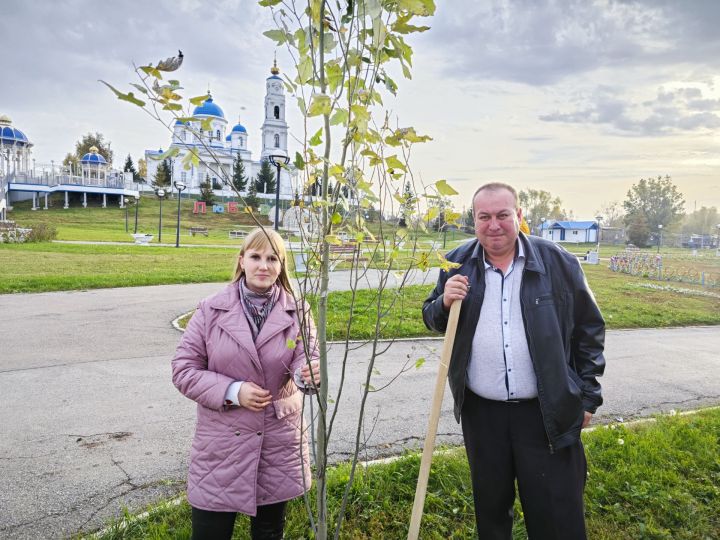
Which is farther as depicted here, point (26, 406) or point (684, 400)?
point (684, 400)

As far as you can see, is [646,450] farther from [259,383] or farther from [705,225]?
[705,225]

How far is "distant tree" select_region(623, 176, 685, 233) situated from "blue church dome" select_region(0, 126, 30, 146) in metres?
83.8

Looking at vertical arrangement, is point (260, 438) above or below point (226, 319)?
below

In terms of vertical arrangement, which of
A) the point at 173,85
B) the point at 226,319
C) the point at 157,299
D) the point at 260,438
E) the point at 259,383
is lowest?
the point at 157,299

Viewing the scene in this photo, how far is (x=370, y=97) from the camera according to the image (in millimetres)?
1597

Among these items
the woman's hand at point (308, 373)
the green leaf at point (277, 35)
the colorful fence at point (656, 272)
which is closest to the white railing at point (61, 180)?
the colorful fence at point (656, 272)

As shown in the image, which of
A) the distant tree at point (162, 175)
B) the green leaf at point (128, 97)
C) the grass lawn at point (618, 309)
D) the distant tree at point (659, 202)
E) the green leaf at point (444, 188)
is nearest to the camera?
the green leaf at point (128, 97)

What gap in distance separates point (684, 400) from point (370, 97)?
591cm

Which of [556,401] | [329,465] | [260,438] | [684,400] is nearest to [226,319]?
[260,438]

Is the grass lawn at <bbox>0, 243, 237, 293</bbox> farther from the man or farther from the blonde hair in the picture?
the man

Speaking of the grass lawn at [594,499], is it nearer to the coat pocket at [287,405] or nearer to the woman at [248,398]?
the woman at [248,398]

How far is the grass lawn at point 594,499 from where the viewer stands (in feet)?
9.30

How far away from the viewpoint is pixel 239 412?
2.18 metres

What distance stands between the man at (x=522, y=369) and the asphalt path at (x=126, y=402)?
323mm
